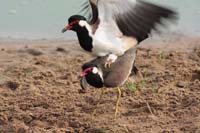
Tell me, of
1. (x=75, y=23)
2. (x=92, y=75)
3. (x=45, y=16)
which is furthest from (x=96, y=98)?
(x=45, y=16)

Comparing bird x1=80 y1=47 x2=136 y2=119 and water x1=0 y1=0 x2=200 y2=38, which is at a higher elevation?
bird x1=80 y1=47 x2=136 y2=119

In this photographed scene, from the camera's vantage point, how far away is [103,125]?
531 centimetres

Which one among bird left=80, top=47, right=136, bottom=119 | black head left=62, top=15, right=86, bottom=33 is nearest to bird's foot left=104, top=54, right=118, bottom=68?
bird left=80, top=47, right=136, bottom=119

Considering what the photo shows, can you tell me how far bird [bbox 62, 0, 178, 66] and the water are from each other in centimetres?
379

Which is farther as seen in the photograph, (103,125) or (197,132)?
(103,125)

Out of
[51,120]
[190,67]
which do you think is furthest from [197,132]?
[190,67]

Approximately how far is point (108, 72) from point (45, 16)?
4618mm

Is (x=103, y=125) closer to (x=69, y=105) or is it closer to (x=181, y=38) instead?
(x=69, y=105)

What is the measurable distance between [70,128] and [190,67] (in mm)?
1933

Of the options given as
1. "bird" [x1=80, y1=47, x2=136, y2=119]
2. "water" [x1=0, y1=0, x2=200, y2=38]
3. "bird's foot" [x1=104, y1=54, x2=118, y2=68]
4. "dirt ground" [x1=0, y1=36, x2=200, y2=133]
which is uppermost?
"bird's foot" [x1=104, y1=54, x2=118, y2=68]

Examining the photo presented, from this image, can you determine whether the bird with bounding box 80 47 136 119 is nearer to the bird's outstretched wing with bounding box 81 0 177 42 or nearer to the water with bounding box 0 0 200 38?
the bird's outstretched wing with bounding box 81 0 177 42

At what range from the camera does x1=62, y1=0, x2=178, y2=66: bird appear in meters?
5.27

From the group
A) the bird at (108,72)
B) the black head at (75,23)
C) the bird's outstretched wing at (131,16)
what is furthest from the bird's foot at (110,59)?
the black head at (75,23)

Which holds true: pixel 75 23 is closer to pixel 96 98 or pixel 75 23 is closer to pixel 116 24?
pixel 116 24
